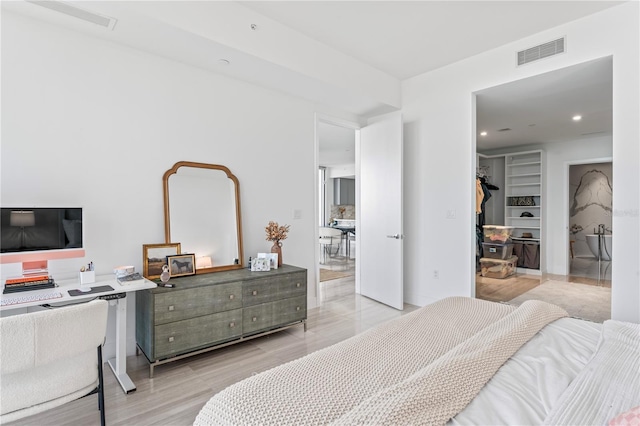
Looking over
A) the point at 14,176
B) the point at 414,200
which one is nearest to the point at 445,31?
the point at 414,200

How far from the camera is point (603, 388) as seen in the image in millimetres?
1088

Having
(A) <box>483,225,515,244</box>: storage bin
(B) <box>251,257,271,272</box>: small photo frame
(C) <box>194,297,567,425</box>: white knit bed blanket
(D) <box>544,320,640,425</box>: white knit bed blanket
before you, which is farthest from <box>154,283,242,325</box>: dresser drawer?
(A) <box>483,225,515,244</box>: storage bin

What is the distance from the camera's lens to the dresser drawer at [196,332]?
2.42 meters

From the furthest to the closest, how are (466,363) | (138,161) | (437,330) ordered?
(138,161) → (437,330) → (466,363)

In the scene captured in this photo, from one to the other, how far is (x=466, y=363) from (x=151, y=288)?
210 centimetres

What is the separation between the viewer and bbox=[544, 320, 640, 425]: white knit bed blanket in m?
0.95

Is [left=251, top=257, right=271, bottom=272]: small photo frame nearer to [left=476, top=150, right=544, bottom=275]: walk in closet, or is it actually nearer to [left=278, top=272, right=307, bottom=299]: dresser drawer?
[left=278, top=272, right=307, bottom=299]: dresser drawer

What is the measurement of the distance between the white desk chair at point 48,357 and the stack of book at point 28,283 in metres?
0.81

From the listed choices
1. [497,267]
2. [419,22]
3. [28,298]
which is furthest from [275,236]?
[497,267]

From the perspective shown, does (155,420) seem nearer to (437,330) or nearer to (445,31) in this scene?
(437,330)

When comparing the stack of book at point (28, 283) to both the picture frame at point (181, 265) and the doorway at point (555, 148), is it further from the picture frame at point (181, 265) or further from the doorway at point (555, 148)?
the doorway at point (555, 148)

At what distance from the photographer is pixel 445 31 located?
10.2ft

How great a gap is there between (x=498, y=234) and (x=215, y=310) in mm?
5435

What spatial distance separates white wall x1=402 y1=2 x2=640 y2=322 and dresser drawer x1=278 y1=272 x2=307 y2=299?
166 cm
